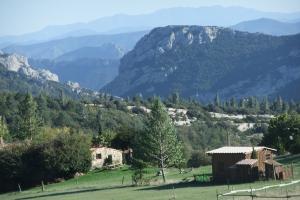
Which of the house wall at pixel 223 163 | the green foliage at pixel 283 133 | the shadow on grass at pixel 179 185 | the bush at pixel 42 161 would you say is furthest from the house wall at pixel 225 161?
the green foliage at pixel 283 133

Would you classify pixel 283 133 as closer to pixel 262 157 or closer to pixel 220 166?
pixel 262 157

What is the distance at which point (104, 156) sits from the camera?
364ft

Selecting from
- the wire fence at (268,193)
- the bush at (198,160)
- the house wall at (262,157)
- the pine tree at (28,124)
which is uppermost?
the pine tree at (28,124)

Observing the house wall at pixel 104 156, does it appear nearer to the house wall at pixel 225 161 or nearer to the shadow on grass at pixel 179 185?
the shadow on grass at pixel 179 185

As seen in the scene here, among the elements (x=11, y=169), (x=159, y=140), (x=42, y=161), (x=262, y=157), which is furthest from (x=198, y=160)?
(x=262, y=157)

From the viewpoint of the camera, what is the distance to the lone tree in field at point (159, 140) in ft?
258

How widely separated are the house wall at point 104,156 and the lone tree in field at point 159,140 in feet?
98.9

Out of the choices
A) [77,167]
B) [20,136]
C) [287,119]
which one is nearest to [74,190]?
[77,167]

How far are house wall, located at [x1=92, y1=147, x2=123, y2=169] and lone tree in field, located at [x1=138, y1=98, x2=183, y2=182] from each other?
30.1 metres

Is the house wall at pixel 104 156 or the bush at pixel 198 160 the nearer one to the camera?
the house wall at pixel 104 156

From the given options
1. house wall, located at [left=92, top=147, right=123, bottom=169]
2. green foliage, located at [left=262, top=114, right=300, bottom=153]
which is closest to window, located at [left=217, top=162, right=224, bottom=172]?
green foliage, located at [left=262, top=114, right=300, bottom=153]

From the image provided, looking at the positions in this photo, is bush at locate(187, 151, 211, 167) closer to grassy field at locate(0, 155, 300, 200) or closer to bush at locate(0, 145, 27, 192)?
grassy field at locate(0, 155, 300, 200)

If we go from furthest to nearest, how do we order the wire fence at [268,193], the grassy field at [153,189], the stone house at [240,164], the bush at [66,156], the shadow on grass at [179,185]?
the bush at [66,156] → the shadow on grass at [179,185] → the stone house at [240,164] → the grassy field at [153,189] → the wire fence at [268,193]

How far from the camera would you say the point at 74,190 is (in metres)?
77.9
